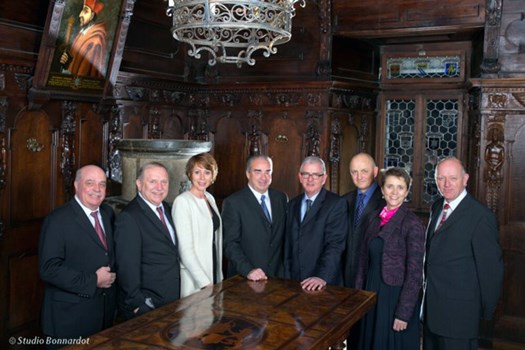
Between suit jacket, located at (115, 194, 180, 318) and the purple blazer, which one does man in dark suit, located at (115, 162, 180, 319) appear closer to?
suit jacket, located at (115, 194, 180, 318)

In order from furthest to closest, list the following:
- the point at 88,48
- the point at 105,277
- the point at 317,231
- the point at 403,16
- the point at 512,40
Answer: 1. the point at 403,16
2. the point at 512,40
3. the point at 88,48
4. the point at 317,231
5. the point at 105,277

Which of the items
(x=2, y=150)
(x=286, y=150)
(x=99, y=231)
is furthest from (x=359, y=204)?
(x=2, y=150)

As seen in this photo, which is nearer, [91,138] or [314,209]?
[314,209]

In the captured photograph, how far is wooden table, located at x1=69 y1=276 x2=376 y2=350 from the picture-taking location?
2508mm

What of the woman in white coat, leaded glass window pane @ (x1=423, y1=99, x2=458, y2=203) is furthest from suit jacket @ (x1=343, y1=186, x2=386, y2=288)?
leaded glass window pane @ (x1=423, y1=99, x2=458, y2=203)

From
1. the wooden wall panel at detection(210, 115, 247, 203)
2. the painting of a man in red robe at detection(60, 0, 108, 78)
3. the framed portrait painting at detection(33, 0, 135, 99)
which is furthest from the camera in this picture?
the wooden wall panel at detection(210, 115, 247, 203)

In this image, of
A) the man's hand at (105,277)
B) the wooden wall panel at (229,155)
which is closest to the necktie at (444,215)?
the man's hand at (105,277)

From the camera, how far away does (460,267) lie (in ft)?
11.3

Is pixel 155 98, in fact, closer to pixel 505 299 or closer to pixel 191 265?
pixel 191 265

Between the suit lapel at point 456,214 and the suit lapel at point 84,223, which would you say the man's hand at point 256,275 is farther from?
the suit lapel at point 456,214

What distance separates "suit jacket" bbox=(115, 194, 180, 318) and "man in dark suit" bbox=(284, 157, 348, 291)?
90 centimetres

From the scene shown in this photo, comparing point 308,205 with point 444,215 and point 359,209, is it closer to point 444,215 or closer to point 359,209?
point 359,209

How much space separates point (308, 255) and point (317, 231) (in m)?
0.18

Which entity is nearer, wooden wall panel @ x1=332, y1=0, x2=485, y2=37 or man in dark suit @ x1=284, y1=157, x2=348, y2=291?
man in dark suit @ x1=284, y1=157, x2=348, y2=291
